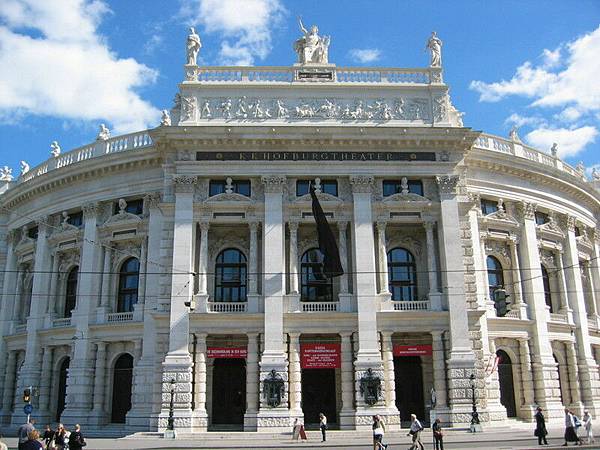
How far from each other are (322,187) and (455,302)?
409 inches

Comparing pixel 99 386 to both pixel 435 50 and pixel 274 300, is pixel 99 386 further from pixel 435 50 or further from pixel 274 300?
pixel 435 50

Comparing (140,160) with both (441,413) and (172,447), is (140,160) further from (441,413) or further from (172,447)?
(441,413)

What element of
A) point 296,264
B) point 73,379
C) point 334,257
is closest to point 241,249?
point 296,264

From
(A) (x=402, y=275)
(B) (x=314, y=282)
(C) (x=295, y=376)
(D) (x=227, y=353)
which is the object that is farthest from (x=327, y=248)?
(D) (x=227, y=353)

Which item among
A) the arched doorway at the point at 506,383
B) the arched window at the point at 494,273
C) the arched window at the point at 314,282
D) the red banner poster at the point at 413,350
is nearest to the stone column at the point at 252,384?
the arched window at the point at 314,282

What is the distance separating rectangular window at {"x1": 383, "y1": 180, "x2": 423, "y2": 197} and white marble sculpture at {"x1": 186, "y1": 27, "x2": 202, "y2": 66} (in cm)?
1440

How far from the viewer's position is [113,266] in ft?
133

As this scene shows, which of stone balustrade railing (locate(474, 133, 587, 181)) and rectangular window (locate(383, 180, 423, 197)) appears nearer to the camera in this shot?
rectangular window (locate(383, 180, 423, 197))

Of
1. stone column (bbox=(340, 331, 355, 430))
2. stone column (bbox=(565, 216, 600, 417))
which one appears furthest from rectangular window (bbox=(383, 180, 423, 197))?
stone column (bbox=(565, 216, 600, 417))

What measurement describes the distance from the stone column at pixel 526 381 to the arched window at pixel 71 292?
98.8 feet

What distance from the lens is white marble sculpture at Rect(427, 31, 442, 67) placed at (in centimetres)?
3944

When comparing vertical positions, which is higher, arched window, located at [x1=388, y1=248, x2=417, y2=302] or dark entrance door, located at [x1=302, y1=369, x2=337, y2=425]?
arched window, located at [x1=388, y1=248, x2=417, y2=302]

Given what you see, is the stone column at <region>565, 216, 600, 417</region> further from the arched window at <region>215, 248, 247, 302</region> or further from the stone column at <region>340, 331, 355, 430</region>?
the arched window at <region>215, 248, 247, 302</region>

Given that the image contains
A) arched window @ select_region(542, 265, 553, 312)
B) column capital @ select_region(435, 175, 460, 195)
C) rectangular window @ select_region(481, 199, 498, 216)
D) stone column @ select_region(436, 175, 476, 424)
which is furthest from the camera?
arched window @ select_region(542, 265, 553, 312)
